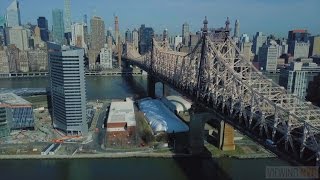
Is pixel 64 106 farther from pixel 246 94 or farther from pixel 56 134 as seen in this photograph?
pixel 246 94

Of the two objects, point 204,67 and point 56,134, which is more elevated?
point 204,67

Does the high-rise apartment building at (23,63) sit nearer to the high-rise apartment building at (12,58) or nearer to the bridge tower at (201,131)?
the high-rise apartment building at (12,58)

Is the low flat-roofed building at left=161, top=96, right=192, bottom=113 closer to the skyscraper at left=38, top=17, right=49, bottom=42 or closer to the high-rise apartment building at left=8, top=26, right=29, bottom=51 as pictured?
the high-rise apartment building at left=8, top=26, right=29, bottom=51

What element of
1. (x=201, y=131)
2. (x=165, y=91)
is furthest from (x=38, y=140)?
(x=165, y=91)

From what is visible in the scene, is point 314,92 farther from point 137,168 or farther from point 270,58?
point 270,58

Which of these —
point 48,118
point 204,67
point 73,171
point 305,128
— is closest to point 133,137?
point 73,171

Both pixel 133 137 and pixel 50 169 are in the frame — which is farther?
pixel 133 137

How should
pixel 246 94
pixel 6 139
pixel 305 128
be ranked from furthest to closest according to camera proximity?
pixel 6 139 → pixel 246 94 → pixel 305 128

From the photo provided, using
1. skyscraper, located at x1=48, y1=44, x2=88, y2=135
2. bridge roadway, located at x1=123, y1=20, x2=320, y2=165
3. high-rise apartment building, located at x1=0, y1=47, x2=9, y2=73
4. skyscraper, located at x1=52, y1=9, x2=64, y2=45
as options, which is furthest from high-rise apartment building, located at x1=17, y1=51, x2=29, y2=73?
skyscraper, located at x1=52, y1=9, x2=64, y2=45
